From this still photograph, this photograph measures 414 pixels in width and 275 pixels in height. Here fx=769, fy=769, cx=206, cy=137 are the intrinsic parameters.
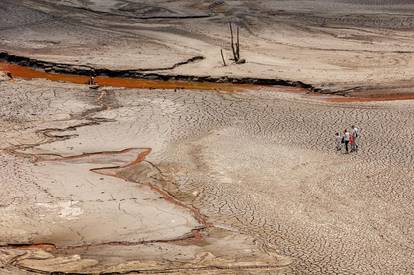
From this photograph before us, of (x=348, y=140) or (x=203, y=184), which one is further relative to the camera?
(x=348, y=140)

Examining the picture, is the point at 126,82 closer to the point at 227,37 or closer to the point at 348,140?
the point at 227,37

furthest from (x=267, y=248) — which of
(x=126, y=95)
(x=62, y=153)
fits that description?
(x=126, y=95)

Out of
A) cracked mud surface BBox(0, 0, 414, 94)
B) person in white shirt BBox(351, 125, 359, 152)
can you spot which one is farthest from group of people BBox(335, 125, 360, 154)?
cracked mud surface BBox(0, 0, 414, 94)

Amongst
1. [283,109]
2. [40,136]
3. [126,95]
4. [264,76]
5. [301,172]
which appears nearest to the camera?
[301,172]

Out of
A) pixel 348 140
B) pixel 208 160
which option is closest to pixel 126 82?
pixel 208 160

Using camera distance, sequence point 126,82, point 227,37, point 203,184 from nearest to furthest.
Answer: point 203,184
point 126,82
point 227,37

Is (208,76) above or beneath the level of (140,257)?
above

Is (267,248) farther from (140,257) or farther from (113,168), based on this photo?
(113,168)
